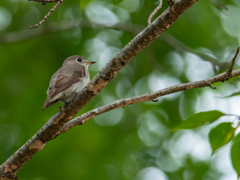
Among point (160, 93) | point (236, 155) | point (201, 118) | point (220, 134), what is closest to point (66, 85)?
point (160, 93)

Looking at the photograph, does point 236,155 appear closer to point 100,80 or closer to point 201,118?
point 201,118

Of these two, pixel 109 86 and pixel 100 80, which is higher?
pixel 109 86

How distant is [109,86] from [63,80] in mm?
3158

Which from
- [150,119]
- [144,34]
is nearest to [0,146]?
[150,119]

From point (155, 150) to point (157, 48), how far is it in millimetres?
2673

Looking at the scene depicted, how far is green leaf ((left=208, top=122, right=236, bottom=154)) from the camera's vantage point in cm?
284

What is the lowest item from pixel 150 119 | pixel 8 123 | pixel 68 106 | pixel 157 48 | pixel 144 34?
pixel 68 106

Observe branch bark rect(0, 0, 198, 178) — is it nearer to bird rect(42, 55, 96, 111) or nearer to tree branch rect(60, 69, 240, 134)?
tree branch rect(60, 69, 240, 134)

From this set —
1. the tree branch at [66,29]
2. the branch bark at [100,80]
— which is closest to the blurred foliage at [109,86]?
the tree branch at [66,29]

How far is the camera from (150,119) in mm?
8289

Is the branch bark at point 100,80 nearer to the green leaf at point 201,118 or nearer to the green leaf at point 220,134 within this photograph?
the green leaf at point 201,118

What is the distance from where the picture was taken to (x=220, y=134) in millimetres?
2859

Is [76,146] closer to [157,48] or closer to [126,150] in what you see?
[126,150]

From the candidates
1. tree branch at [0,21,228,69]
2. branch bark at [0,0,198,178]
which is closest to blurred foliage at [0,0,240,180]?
tree branch at [0,21,228,69]
